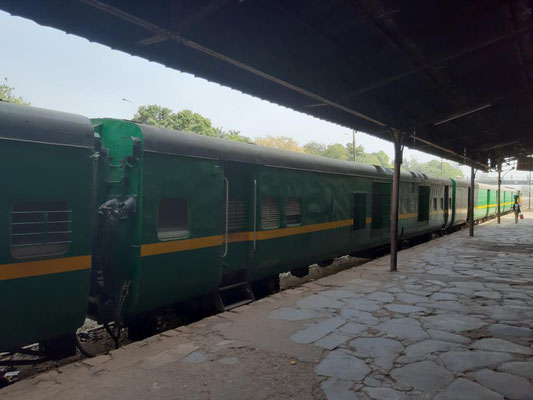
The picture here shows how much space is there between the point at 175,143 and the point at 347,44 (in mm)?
3384

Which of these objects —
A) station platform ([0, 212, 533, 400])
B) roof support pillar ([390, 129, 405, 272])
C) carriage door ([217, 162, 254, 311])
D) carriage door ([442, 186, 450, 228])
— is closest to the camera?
station platform ([0, 212, 533, 400])

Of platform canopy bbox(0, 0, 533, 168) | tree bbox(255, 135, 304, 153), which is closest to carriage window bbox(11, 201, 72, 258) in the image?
platform canopy bbox(0, 0, 533, 168)

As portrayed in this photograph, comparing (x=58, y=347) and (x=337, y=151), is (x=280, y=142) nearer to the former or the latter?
(x=337, y=151)

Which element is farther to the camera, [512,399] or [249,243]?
[249,243]

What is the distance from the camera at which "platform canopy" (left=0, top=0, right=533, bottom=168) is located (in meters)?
4.53

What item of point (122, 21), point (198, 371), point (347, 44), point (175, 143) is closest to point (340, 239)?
point (347, 44)

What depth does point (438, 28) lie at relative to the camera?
19.6 ft

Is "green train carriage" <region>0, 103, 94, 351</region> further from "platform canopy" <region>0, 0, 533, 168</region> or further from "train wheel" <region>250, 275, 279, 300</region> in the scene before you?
"train wheel" <region>250, 275, 279, 300</region>

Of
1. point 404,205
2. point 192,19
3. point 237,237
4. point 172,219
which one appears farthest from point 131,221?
point 404,205

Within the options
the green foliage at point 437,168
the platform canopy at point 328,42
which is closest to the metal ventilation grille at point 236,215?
the platform canopy at point 328,42

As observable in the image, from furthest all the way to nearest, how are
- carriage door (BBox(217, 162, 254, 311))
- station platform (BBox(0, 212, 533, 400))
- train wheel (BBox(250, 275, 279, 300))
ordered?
train wheel (BBox(250, 275, 279, 300))
carriage door (BBox(217, 162, 254, 311))
station platform (BBox(0, 212, 533, 400))

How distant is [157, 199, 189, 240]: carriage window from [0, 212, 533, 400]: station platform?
1339 millimetres

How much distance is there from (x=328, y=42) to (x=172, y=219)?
385 centimetres

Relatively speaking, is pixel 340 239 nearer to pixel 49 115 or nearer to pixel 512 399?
pixel 512 399
